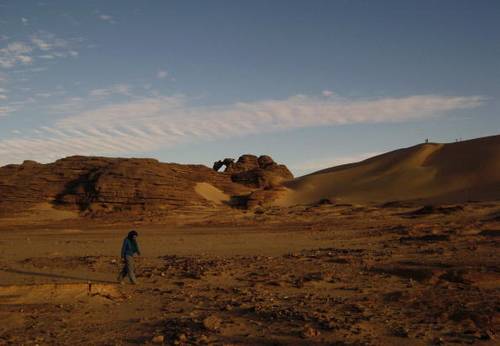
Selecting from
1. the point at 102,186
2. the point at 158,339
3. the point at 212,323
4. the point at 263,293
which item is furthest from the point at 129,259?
the point at 102,186

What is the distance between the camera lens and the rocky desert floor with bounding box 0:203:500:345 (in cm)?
707

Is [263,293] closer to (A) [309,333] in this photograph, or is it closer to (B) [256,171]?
(A) [309,333]

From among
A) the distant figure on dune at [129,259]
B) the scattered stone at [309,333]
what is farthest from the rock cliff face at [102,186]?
the scattered stone at [309,333]

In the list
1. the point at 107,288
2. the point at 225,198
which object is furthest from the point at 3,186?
the point at 107,288

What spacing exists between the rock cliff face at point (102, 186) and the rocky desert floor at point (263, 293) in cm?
1827

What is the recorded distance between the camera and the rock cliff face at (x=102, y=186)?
126 feet

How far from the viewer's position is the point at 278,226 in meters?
27.8

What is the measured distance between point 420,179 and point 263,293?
4466 cm

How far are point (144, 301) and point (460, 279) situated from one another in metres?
6.34

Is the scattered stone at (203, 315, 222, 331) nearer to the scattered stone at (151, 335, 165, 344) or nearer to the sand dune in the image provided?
the scattered stone at (151, 335, 165, 344)

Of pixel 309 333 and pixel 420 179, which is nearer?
pixel 309 333

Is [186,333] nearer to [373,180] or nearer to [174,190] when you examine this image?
[174,190]

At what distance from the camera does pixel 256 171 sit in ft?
167

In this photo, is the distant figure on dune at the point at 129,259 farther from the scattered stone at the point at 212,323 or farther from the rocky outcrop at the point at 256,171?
the rocky outcrop at the point at 256,171
